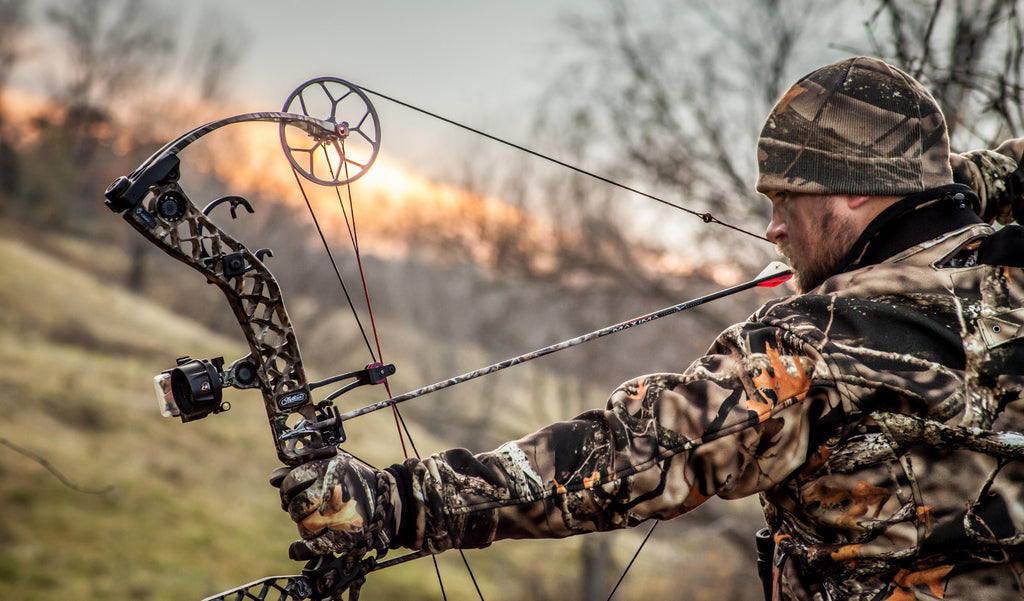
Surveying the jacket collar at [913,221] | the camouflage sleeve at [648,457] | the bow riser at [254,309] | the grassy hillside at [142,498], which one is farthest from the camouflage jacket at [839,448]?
the grassy hillside at [142,498]

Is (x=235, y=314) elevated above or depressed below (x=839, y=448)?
above

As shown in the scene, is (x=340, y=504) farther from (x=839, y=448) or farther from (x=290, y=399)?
(x=839, y=448)

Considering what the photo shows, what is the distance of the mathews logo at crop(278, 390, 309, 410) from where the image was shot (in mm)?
2293

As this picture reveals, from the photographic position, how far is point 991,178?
2.99 metres

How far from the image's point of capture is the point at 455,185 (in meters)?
21.2

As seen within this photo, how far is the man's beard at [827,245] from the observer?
2.19 meters

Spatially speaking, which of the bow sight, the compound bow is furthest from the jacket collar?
the bow sight

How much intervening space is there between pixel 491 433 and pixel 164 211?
2440cm

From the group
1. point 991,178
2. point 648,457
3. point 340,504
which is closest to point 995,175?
point 991,178

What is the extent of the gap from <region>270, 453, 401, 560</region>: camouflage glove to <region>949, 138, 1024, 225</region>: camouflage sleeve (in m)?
2.52

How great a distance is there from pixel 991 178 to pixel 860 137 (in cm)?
124

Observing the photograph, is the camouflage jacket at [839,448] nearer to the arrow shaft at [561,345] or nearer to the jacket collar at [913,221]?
the jacket collar at [913,221]

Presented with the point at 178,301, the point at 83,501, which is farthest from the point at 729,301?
the point at 178,301

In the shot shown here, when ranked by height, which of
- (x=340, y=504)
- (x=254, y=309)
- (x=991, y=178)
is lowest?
(x=340, y=504)
